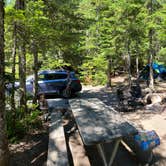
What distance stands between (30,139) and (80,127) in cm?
202

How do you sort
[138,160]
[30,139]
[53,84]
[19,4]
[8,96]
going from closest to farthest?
[138,160], [30,139], [8,96], [19,4], [53,84]

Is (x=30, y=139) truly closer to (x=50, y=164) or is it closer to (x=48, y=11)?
→ (x=50, y=164)

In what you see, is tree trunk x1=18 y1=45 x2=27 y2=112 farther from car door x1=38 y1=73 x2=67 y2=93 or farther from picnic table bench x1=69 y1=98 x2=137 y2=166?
car door x1=38 y1=73 x2=67 y2=93

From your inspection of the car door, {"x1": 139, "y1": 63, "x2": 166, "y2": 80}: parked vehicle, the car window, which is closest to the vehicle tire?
the car door

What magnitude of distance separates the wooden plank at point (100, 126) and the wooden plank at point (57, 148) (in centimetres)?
44

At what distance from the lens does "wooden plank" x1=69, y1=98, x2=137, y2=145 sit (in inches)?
146

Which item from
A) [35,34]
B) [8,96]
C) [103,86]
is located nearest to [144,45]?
[103,86]

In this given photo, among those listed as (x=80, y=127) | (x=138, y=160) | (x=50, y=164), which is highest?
(x=80, y=127)

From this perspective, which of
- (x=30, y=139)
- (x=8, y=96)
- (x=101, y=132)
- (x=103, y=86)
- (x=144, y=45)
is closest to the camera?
(x=101, y=132)

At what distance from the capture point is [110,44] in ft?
41.3

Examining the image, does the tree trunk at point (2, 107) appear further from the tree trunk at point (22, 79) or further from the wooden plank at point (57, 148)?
the tree trunk at point (22, 79)

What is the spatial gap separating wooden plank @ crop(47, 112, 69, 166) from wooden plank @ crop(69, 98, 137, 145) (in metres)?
0.44

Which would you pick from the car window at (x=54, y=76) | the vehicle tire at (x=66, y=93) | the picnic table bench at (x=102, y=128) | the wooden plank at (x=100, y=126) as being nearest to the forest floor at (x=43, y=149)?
the picnic table bench at (x=102, y=128)

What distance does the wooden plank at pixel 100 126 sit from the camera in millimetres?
3712
